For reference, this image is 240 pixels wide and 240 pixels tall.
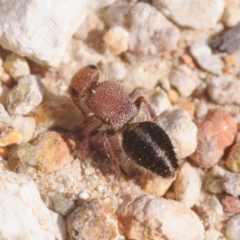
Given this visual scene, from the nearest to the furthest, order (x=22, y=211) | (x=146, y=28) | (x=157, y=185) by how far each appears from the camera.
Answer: (x=22, y=211)
(x=157, y=185)
(x=146, y=28)

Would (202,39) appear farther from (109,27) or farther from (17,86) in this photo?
(17,86)

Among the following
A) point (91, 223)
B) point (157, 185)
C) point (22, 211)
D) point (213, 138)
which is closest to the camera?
point (22, 211)

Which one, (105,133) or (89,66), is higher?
(89,66)

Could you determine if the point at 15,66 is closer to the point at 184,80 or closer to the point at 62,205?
the point at 62,205

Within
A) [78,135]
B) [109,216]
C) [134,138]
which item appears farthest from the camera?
[78,135]

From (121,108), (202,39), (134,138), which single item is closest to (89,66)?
(121,108)

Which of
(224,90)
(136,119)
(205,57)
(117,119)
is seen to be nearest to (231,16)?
(205,57)

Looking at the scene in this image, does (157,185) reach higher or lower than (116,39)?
lower

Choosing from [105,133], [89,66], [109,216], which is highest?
[89,66]
